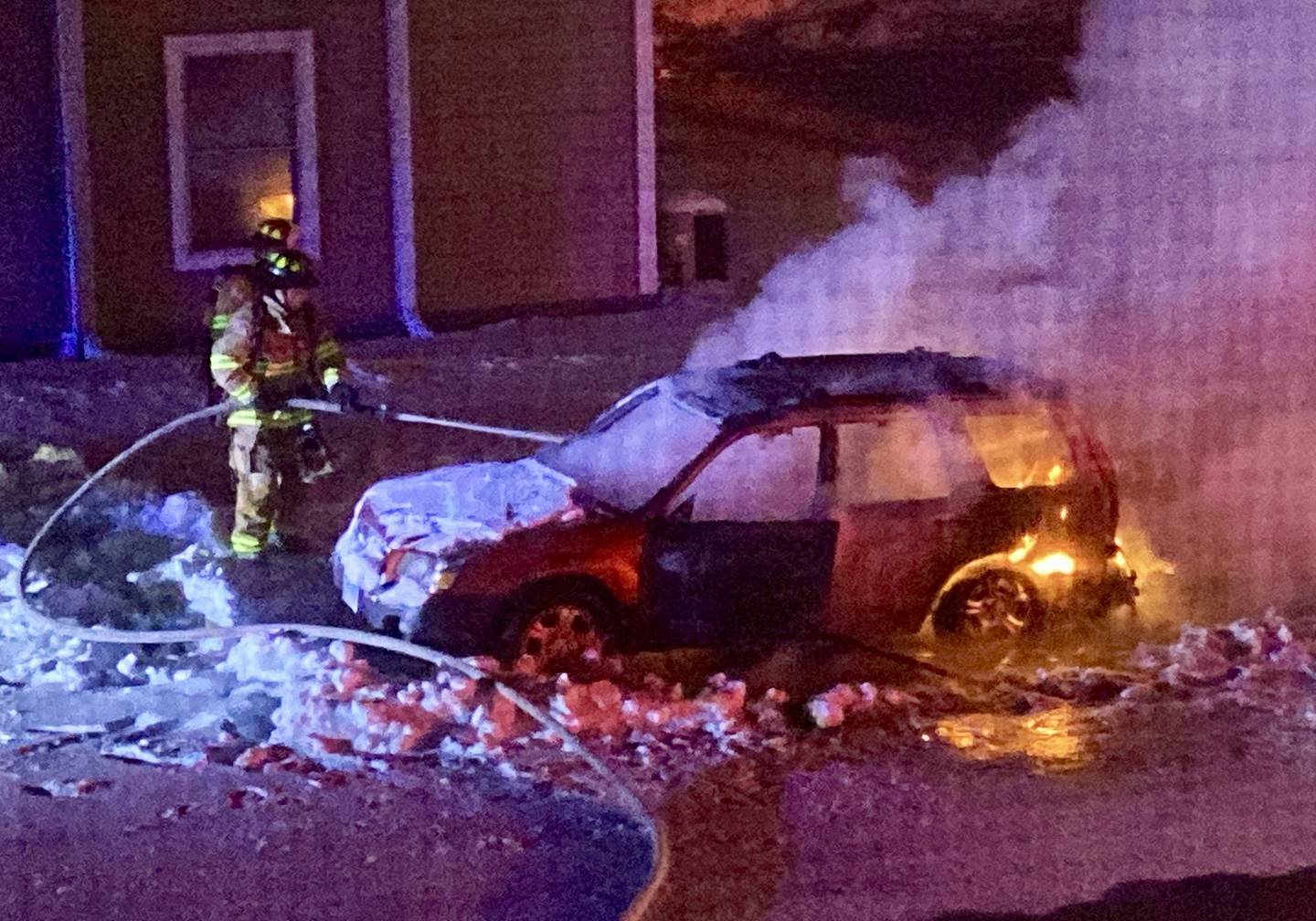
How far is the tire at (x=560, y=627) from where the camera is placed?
771 cm

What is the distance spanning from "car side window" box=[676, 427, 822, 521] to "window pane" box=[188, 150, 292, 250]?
7.23 meters

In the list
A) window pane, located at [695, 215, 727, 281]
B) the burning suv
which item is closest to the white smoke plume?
window pane, located at [695, 215, 727, 281]

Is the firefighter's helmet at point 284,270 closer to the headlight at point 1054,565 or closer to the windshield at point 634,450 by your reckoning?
the windshield at point 634,450

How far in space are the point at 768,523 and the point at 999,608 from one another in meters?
1.21

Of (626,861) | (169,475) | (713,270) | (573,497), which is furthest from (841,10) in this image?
(626,861)

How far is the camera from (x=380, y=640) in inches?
288

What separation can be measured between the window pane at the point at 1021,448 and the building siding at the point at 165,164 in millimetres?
7646

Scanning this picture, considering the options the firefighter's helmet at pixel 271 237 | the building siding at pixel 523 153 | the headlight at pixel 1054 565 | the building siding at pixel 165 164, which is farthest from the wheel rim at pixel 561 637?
the building siding at pixel 523 153

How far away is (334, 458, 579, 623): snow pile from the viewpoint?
7.74 metres

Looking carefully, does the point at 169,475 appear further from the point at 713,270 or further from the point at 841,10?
the point at 841,10

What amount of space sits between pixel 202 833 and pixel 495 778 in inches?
42.1

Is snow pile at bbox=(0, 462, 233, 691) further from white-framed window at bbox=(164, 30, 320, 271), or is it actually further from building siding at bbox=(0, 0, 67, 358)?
white-framed window at bbox=(164, 30, 320, 271)

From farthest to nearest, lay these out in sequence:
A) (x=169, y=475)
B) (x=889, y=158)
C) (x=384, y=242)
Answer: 1. (x=889, y=158)
2. (x=384, y=242)
3. (x=169, y=475)

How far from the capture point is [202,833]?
6141 millimetres
